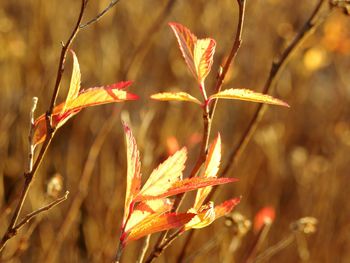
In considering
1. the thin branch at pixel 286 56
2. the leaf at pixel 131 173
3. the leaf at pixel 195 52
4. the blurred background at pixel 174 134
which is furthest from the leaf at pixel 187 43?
the blurred background at pixel 174 134

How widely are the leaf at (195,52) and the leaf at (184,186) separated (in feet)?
0.42

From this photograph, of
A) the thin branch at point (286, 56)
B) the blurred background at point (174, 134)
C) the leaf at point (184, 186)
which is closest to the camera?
the leaf at point (184, 186)

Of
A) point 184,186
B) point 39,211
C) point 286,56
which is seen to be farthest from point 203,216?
point 286,56

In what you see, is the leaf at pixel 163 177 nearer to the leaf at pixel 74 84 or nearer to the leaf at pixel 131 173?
the leaf at pixel 131 173

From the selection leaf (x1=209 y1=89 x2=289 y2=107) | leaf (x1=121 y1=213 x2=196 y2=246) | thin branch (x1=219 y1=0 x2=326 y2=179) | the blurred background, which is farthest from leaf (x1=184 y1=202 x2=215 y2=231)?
the blurred background

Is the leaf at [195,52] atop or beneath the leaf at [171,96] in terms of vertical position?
atop

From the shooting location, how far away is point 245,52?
3.41 metres

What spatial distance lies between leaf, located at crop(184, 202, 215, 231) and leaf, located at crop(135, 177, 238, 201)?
0.10 feet

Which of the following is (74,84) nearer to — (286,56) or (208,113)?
(208,113)

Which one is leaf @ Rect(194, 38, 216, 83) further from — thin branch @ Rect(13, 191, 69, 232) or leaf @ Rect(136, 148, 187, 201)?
thin branch @ Rect(13, 191, 69, 232)

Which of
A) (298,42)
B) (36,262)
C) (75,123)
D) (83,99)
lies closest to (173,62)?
(75,123)

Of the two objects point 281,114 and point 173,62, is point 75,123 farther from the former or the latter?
point 281,114

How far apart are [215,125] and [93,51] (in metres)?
0.67

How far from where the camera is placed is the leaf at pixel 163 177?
614 mm
